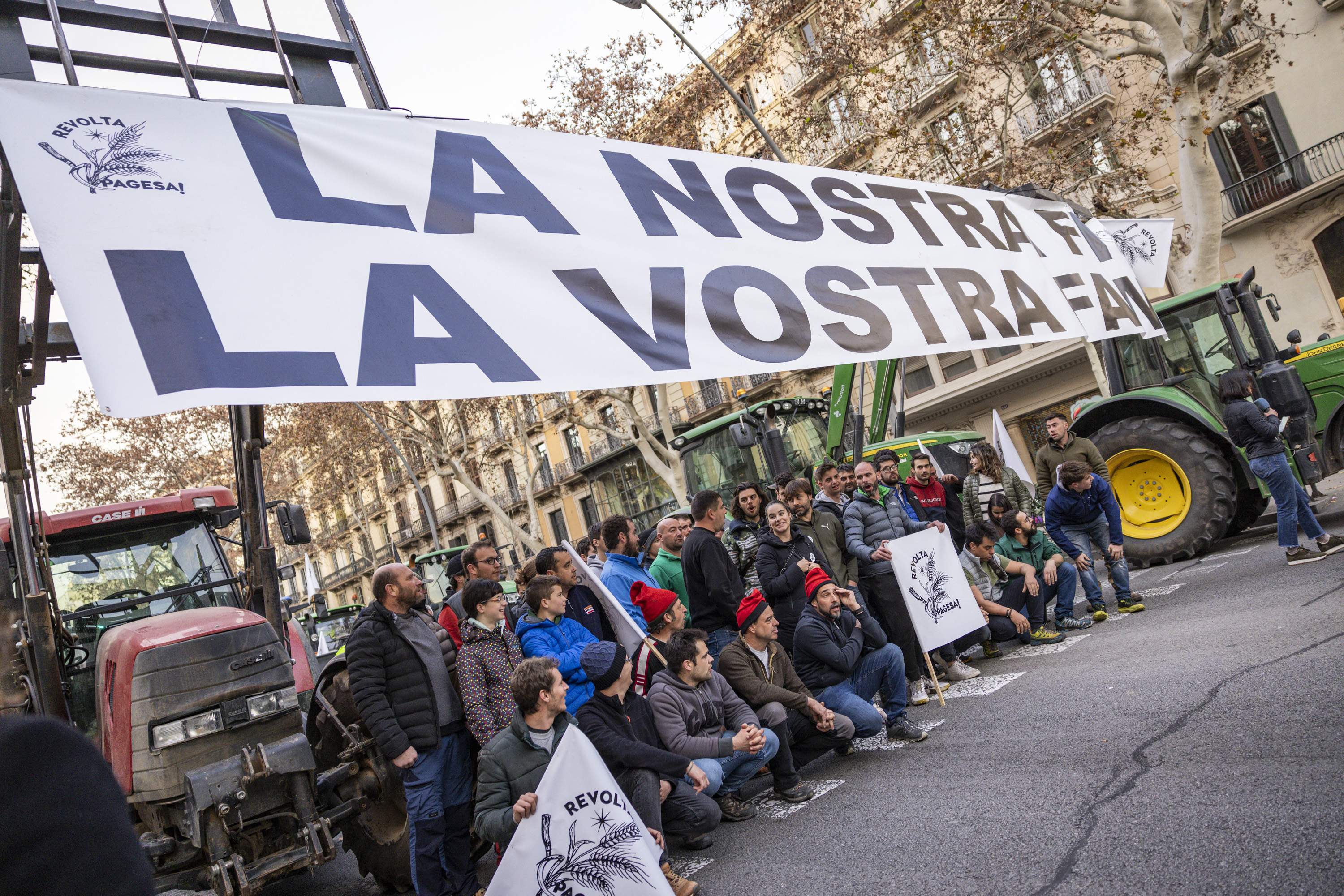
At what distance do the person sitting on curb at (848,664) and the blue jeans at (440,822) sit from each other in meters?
2.23

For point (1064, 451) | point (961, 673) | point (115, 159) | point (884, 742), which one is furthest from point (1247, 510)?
point (115, 159)

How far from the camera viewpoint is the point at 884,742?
5.77 metres

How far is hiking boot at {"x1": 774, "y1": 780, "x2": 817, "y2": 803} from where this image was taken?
502 centimetres

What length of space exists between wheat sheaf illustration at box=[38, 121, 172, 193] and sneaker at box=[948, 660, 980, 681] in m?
6.30

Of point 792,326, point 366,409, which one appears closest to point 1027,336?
point 792,326

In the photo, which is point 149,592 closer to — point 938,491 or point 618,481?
point 938,491

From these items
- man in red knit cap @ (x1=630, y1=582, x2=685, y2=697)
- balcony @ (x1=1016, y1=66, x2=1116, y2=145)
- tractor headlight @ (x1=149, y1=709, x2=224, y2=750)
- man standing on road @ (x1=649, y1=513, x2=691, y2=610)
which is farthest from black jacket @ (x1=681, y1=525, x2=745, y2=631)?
balcony @ (x1=1016, y1=66, x2=1116, y2=145)

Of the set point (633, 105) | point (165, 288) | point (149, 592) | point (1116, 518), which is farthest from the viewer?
point (633, 105)

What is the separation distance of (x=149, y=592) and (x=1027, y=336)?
5.93m

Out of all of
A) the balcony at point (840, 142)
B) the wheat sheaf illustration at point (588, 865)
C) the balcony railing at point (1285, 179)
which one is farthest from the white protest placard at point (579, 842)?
the balcony railing at point (1285, 179)

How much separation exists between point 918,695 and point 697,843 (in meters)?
2.57

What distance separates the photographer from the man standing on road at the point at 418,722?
454 cm

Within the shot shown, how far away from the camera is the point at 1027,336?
182 inches

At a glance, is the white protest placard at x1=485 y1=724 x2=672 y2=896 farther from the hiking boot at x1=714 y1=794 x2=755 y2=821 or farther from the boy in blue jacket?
the hiking boot at x1=714 y1=794 x2=755 y2=821
